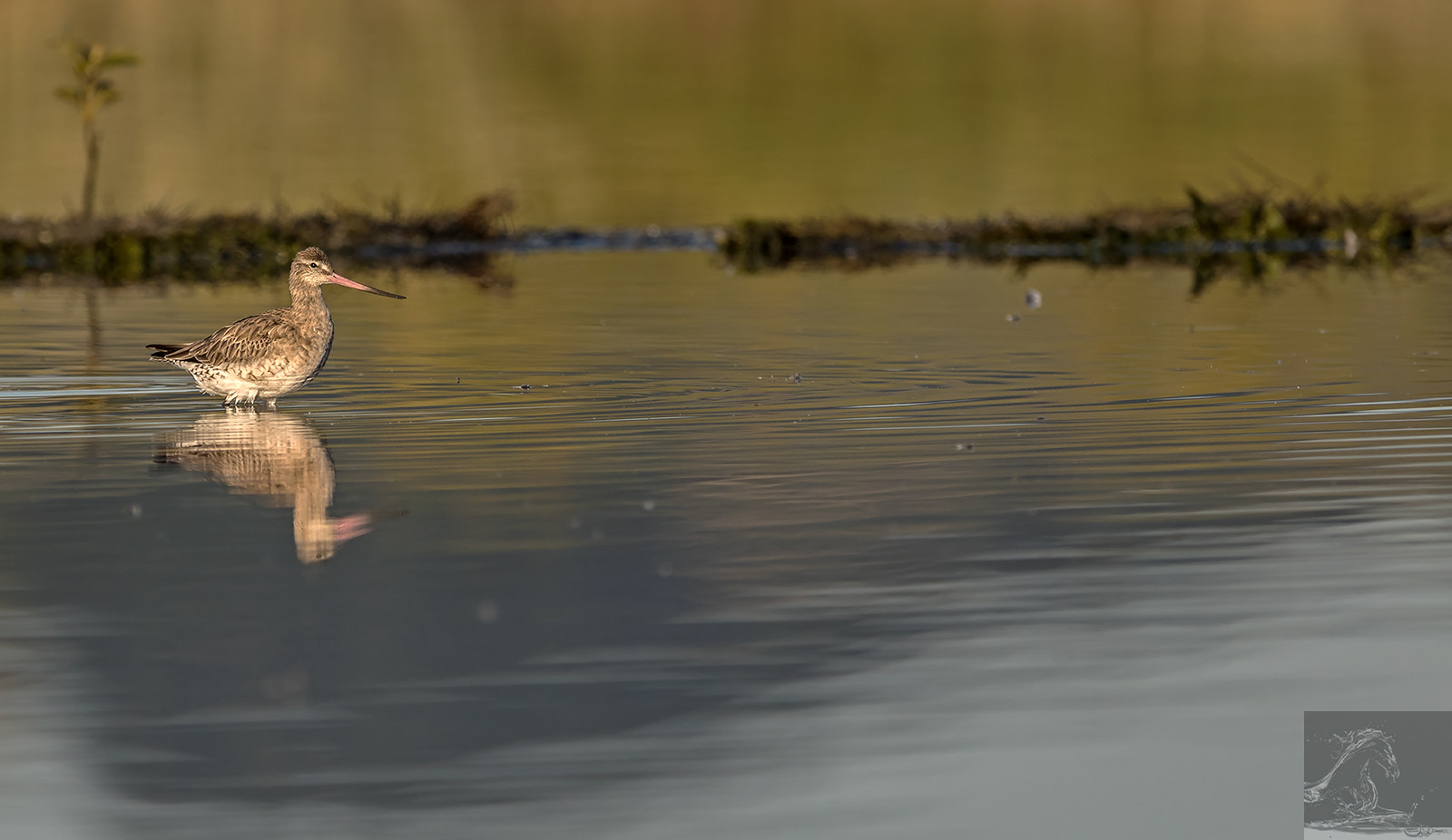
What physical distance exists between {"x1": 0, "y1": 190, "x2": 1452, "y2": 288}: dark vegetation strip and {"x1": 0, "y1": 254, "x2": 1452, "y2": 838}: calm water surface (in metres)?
20.4

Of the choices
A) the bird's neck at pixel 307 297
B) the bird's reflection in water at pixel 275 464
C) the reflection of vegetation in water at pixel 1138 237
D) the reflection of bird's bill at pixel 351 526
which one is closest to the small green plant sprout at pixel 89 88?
the reflection of vegetation in water at pixel 1138 237

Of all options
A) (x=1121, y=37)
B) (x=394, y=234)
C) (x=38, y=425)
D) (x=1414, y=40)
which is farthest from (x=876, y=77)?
(x=38, y=425)

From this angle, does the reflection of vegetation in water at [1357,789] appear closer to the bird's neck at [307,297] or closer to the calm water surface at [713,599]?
the calm water surface at [713,599]

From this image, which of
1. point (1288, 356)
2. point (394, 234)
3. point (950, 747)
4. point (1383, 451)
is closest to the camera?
point (950, 747)

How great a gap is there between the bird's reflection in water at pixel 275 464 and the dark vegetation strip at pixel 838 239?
824 inches

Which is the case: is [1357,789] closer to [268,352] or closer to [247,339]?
[268,352]

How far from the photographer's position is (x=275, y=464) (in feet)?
50.5

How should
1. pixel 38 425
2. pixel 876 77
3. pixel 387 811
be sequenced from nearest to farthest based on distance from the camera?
pixel 387 811
pixel 38 425
pixel 876 77

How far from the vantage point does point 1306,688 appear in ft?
30.3

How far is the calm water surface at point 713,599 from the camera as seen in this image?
26.9 feet

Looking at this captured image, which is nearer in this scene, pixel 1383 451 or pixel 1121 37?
pixel 1383 451

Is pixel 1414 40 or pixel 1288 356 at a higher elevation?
pixel 1414 40

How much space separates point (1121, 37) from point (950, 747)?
144058 mm

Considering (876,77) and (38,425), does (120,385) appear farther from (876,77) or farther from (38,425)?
(876,77)
